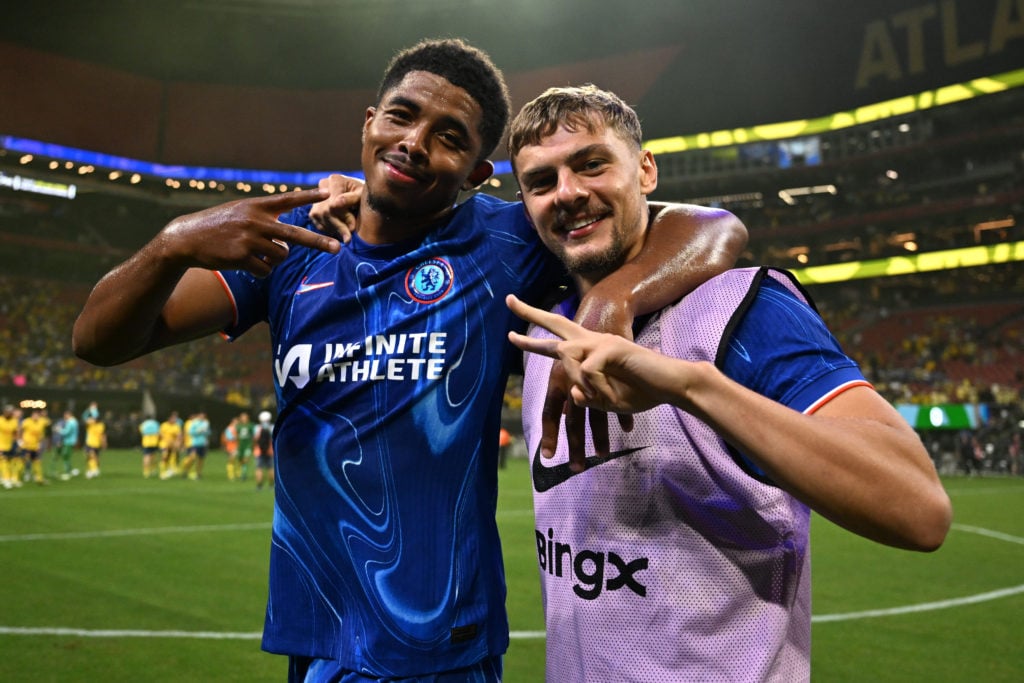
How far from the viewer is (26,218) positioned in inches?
2005

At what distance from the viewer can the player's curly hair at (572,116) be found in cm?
226

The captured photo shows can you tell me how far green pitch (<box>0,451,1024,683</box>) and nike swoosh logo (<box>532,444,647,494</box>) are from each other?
416 cm

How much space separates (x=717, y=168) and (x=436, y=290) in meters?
49.7

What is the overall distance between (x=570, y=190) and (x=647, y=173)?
1.28ft

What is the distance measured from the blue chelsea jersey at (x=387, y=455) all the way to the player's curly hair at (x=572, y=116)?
0.39 metres

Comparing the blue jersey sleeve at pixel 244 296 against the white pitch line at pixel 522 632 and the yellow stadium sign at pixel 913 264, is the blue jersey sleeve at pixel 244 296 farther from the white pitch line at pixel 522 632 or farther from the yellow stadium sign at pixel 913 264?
the yellow stadium sign at pixel 913 264

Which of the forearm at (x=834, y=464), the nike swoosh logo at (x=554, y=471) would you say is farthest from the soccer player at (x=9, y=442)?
the forearm at (x=834, y=464)

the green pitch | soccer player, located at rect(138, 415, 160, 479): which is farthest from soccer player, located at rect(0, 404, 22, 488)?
the green pitch

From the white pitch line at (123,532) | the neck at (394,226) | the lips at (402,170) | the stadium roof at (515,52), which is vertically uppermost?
the stadium roof at (515,52)

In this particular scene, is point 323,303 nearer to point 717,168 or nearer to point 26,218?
point 717,168

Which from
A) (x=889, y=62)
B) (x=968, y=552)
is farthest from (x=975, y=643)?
(x=889, y=62)

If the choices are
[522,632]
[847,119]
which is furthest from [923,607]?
[847,119]

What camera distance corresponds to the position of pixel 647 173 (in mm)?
2457

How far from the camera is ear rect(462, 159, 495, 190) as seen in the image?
103 inches
